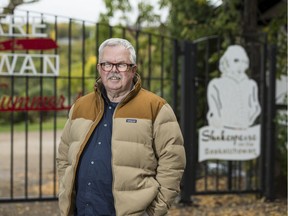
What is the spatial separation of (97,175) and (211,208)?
4.29 m

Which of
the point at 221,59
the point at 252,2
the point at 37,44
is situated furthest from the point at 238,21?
the point at 37,44

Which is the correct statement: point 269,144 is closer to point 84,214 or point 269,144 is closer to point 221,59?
point 221,59

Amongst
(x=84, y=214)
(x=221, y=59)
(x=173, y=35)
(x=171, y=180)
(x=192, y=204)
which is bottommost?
(x=192, y=204)

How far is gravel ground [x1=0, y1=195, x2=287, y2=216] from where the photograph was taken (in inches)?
264

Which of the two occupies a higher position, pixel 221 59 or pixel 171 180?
pixel 221 59

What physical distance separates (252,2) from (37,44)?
322 cm

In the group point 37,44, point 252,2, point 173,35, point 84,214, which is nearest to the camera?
point 84,214

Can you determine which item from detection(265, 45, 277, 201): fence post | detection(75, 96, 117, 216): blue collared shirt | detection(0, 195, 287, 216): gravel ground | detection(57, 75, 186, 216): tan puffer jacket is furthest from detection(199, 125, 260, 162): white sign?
detection(75, 96, 117, 216): blue collared shirt

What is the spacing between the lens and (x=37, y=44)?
6.75 m

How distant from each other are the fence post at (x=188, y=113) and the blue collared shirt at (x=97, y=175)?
4.00 metres

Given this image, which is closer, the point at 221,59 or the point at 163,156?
the point at 163,156

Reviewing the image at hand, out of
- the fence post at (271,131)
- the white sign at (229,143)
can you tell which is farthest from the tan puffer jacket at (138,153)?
the fence post at (271,131)

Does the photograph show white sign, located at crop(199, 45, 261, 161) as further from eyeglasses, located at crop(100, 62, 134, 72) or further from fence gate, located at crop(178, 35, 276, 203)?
eyeglasses, located at crop(100, 62, 134, 72)

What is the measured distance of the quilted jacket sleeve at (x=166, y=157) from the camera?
9.87 feet
